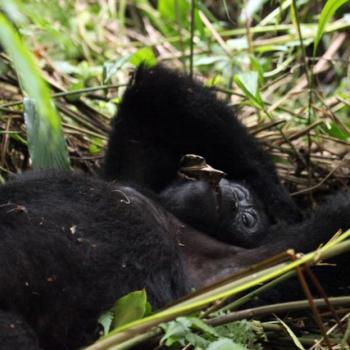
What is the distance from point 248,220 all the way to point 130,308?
0.61 m

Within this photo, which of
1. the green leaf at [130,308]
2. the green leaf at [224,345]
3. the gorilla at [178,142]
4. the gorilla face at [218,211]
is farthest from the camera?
the gorilla at [178,142]

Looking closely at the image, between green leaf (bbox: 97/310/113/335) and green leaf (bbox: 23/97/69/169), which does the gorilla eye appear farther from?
green leaf (bbox: 97/310/113/335)

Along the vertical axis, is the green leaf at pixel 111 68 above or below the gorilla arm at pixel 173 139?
above

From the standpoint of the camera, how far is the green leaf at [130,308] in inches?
48.6

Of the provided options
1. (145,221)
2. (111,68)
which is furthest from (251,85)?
(145,221)

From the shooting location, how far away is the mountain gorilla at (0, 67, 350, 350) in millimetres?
1262

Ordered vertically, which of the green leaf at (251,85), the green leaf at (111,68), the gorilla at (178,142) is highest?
the green leaf at (111,68)

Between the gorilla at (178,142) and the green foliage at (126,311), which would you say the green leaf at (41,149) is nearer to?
the gorilla at (178,142)

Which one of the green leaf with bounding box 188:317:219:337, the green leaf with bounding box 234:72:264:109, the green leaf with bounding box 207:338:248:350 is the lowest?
the green leaf with bounding box 207:338:248:350

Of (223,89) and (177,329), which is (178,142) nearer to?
(223,89)

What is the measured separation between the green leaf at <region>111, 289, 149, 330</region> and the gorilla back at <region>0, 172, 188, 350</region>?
4 centimetres

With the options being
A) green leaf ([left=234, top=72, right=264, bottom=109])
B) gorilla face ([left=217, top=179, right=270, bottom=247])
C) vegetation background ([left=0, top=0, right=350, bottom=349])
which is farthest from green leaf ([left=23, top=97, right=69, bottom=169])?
green leaf ([left=234, top=72, right=264, bottom=109])

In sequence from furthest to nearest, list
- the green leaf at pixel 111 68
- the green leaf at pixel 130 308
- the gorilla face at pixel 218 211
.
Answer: the green leaf at pixel 111 68
the gorilla face at pixel 218 211
the green leaf at pixel 130 308

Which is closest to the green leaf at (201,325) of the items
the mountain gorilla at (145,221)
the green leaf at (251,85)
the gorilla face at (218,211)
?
the mountain gorilla at (145,221)
